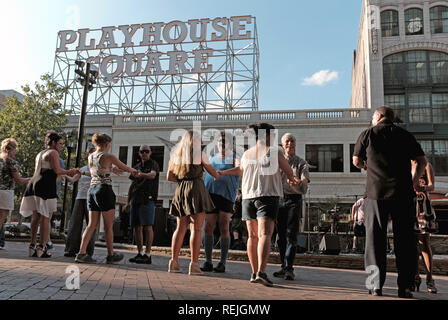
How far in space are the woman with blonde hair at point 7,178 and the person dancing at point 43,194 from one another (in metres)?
0.74

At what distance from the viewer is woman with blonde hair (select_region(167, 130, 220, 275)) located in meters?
4.72

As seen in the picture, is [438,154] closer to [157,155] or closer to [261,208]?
[157,155]

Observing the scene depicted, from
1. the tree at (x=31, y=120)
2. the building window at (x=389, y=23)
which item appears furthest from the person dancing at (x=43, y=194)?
the building window at (x=389, y=23)

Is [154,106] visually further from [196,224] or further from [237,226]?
[196,224]

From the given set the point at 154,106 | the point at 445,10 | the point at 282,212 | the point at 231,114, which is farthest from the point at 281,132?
the point at 282,212

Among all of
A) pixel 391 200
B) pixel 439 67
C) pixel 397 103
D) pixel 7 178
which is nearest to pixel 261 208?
pixel 391 200

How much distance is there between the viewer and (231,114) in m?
25.6

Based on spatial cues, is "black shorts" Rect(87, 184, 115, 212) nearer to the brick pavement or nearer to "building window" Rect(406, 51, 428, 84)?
the brick pavement

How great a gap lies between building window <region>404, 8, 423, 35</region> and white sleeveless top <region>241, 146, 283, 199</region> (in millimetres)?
24443

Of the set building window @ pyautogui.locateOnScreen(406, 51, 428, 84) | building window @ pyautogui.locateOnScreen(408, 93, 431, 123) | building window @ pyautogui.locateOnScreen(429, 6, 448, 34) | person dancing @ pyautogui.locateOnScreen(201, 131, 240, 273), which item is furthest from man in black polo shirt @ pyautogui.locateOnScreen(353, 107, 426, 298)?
building window @ pyautogui.locateOnScreen(429, 6, 448, 34)

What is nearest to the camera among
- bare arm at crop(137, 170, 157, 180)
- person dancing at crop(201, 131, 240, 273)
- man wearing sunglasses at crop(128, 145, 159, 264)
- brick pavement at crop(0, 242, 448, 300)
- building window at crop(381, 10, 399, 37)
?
brick pavement at crop(0, 242, 448, 300)

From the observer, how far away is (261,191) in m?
4.21

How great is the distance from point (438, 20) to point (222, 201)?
81.8 feet
